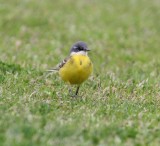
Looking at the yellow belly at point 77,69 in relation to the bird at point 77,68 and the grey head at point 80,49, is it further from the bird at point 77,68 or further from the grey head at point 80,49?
the grey head at point 80,49

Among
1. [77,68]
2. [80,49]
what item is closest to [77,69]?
[77,68]

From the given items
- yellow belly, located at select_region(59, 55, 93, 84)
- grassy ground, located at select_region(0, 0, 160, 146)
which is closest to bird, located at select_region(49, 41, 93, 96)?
yellow belly, located at select_region(59, 55, 93, 84)

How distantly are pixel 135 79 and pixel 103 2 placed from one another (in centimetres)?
1447

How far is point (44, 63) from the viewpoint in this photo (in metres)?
14.4

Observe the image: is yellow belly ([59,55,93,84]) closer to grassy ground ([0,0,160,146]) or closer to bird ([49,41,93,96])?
bird ([49,41,93,96])

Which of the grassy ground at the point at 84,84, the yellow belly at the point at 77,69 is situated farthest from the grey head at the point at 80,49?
the grassy ground at the point at 84,84

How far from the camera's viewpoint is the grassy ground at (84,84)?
7.60m

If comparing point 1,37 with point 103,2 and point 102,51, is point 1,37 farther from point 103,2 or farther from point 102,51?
point 103,2

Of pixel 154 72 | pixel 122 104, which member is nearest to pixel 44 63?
pixel 154 72

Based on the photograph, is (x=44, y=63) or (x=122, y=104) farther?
(x=44, y=63)

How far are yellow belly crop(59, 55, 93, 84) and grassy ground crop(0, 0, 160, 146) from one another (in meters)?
0.37

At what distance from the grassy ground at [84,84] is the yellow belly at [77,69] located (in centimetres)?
37

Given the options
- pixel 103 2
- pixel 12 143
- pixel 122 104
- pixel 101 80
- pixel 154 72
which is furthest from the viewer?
pixel 103 2

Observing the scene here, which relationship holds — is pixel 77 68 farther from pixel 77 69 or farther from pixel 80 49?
pixel 80 49
